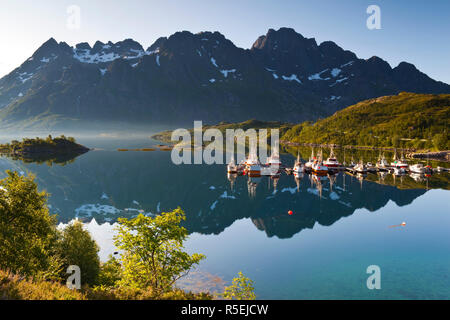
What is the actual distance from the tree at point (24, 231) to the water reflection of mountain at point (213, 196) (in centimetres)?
4319

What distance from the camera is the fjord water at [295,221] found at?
44.9 meters

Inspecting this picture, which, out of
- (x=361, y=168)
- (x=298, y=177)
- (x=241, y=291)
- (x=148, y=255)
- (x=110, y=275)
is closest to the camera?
(x=241, y=291)

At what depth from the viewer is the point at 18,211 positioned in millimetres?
30719

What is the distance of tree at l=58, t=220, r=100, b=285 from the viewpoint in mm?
31828

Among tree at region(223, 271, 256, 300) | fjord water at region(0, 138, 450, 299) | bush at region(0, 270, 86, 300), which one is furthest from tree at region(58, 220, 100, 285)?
fjord water at region(0, 138, 450, 299)

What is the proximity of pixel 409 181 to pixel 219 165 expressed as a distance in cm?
10013

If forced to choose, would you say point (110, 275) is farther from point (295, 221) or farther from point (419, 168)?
point (419, 168)

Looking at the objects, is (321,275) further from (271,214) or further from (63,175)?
(63,175)

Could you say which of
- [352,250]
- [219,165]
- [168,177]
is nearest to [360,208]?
[352,250]

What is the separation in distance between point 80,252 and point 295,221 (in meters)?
58.8

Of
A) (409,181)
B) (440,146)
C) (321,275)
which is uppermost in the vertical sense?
(440,146)

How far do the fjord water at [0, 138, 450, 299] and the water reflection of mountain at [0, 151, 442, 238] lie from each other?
0.35 meters

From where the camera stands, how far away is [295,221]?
78.6 m

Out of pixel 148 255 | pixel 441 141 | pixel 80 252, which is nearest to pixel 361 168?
pixel 441 141
